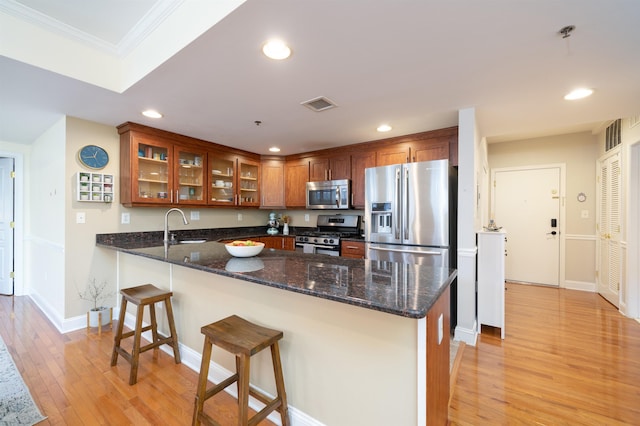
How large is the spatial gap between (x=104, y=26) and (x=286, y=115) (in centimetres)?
151

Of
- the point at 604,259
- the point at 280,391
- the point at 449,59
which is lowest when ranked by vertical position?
the point at 280,391

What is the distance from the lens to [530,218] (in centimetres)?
482

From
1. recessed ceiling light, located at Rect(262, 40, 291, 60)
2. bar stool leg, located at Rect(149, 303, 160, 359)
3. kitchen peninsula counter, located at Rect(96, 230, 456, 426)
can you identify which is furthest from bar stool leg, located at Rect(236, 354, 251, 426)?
recessed ceiling light, located at Rect(262, 40, 291, 60)

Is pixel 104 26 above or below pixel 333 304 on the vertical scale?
above

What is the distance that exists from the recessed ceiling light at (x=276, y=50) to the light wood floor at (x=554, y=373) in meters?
2.50

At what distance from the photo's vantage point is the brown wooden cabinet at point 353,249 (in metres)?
3.52

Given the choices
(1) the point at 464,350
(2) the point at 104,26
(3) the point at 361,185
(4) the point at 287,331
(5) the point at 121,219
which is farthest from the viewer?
(3) the point at 361,185

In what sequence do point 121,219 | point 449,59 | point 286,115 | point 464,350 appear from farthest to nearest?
point 121,219
point 286,115
point 464,350
point 449,59

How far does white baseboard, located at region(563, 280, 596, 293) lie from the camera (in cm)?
431

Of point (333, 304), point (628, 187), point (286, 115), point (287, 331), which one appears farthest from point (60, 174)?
point (628, 187)

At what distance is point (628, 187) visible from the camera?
3285mm

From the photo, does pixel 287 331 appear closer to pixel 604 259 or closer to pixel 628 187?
pixel 628 187

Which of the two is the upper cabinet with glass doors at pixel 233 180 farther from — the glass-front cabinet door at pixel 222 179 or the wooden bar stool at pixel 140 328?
the wooden bar stool at pixel 140 328

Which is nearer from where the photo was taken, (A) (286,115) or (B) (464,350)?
(B) (464,350)
